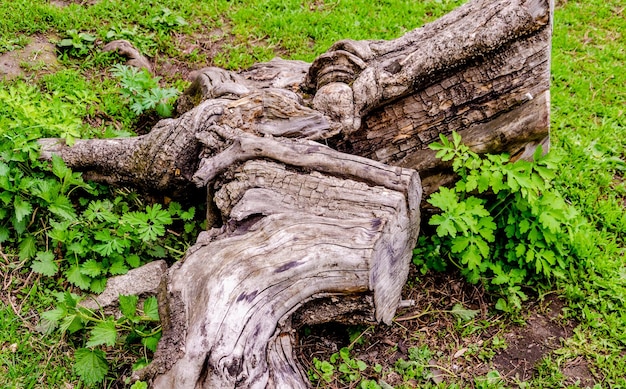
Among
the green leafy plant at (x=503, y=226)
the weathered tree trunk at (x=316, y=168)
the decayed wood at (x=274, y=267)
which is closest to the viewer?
the decayed wood at (x=274, y=267)

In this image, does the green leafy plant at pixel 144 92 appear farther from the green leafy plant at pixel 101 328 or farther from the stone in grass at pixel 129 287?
the green leafy plant at pixel 101 328

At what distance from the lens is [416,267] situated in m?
3.93

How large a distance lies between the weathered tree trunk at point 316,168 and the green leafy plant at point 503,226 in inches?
9.0

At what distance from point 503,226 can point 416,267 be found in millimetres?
695

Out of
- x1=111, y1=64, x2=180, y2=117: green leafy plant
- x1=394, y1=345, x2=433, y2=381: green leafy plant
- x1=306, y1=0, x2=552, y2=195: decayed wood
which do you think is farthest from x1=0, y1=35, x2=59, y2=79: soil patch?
x1=394, y1=345, x2=433, y2=381: green leafy plant

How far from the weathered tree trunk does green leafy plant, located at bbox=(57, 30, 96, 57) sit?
1.72 meters

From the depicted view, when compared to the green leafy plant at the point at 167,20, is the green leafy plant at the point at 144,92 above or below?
below

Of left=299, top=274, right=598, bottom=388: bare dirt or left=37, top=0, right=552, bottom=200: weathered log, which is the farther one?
left=37, top=0, right=552, bottom=200: weathered log

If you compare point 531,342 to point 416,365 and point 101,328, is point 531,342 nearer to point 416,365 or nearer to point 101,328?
point 416,365

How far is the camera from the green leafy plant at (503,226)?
3463 mm

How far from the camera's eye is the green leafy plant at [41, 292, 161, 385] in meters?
2.99

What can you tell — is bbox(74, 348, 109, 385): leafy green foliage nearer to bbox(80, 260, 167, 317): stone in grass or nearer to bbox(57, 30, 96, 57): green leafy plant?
bbox(80, 260, 167, 317): stone in grass

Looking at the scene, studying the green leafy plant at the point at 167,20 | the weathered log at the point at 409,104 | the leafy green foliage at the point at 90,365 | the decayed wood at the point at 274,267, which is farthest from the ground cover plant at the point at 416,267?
the green leafy plant at the point at 167,20

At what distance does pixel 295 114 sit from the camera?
374 centimetres
